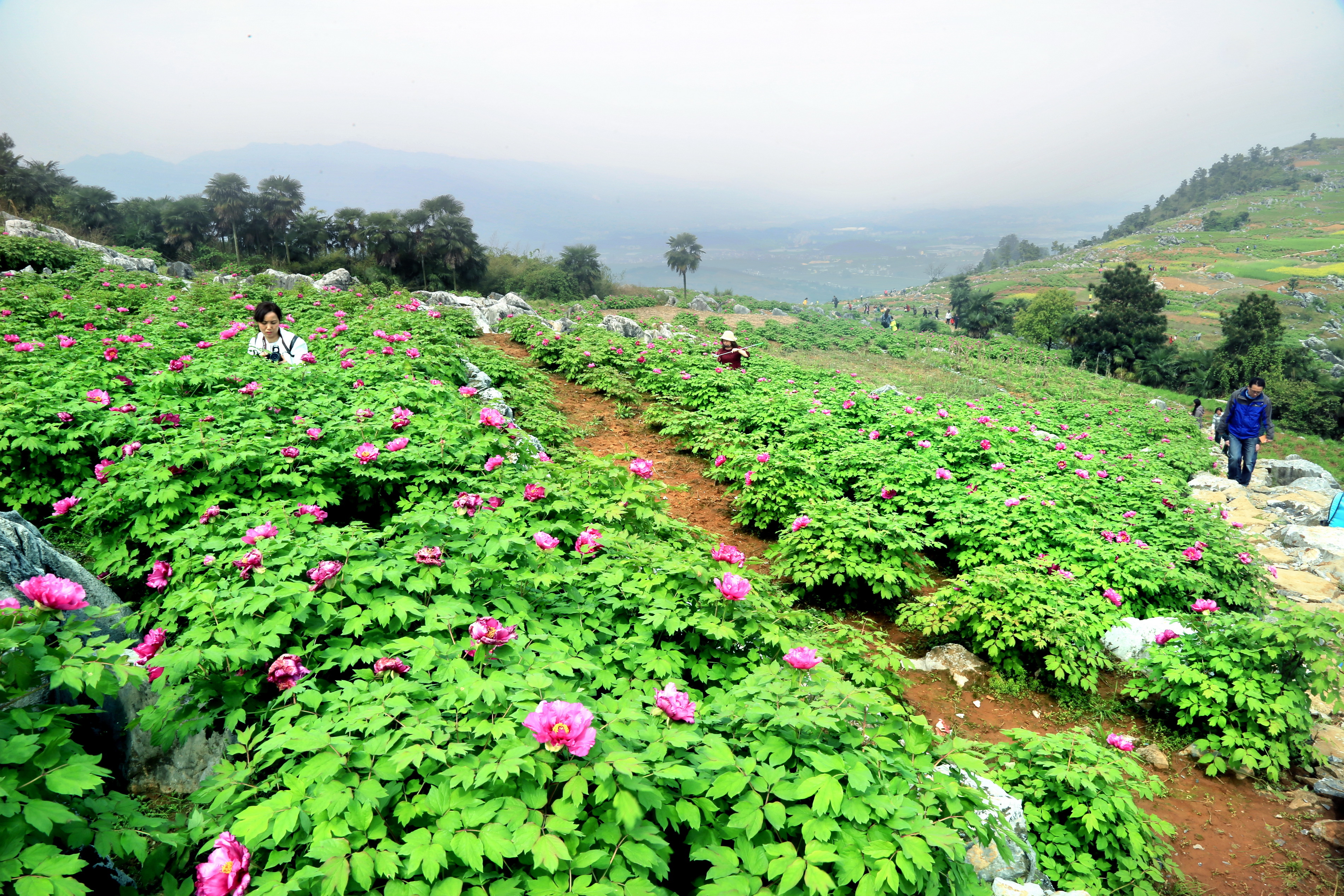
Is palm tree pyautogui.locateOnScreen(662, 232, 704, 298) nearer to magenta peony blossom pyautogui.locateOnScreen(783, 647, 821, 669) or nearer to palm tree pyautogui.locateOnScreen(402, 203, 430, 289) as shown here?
palm tree pyautogui.locateOnScreen(402, 203, 430, 289)

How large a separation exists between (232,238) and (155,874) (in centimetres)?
→ 5270

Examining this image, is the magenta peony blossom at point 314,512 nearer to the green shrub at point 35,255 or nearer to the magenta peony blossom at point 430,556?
the magenta peony blossom at point 430,556

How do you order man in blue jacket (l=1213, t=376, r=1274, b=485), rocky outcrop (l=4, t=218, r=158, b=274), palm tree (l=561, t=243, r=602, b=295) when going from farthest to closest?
palm tree (l=561, t=243, r=602, b=295)
rocky outcrop (l=4, t=218, r=158, b=274)
man in blue jacket (l=1213, t=376, r=1274, b=485)

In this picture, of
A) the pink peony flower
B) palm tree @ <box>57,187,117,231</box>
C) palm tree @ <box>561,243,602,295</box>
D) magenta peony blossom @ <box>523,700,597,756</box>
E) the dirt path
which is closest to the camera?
magenta peony blossom @ <box>523,700,597,756</box>

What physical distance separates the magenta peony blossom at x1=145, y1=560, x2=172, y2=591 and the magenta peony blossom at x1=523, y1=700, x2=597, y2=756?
2.48 metres

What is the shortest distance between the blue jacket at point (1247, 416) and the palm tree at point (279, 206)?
166 ft

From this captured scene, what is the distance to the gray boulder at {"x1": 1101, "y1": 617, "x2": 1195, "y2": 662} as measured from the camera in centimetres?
532

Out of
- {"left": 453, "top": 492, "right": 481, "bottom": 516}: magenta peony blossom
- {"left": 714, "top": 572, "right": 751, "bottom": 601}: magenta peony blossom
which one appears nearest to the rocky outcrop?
{"left": 453, "top": 492, "right": 481, "bottom": 516}: magenta peony blossom

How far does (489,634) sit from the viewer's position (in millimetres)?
2285

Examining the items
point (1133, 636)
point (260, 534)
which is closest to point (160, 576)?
point (260, 534)

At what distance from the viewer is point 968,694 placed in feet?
16.4

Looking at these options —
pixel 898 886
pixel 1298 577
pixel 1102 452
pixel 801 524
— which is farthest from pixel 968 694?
pixel 1102 452

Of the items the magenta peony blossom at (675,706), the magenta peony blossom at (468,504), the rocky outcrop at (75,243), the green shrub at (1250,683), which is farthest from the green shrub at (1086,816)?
the rocky outcrop at (75,243)

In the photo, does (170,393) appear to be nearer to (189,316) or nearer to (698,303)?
(189,316)
